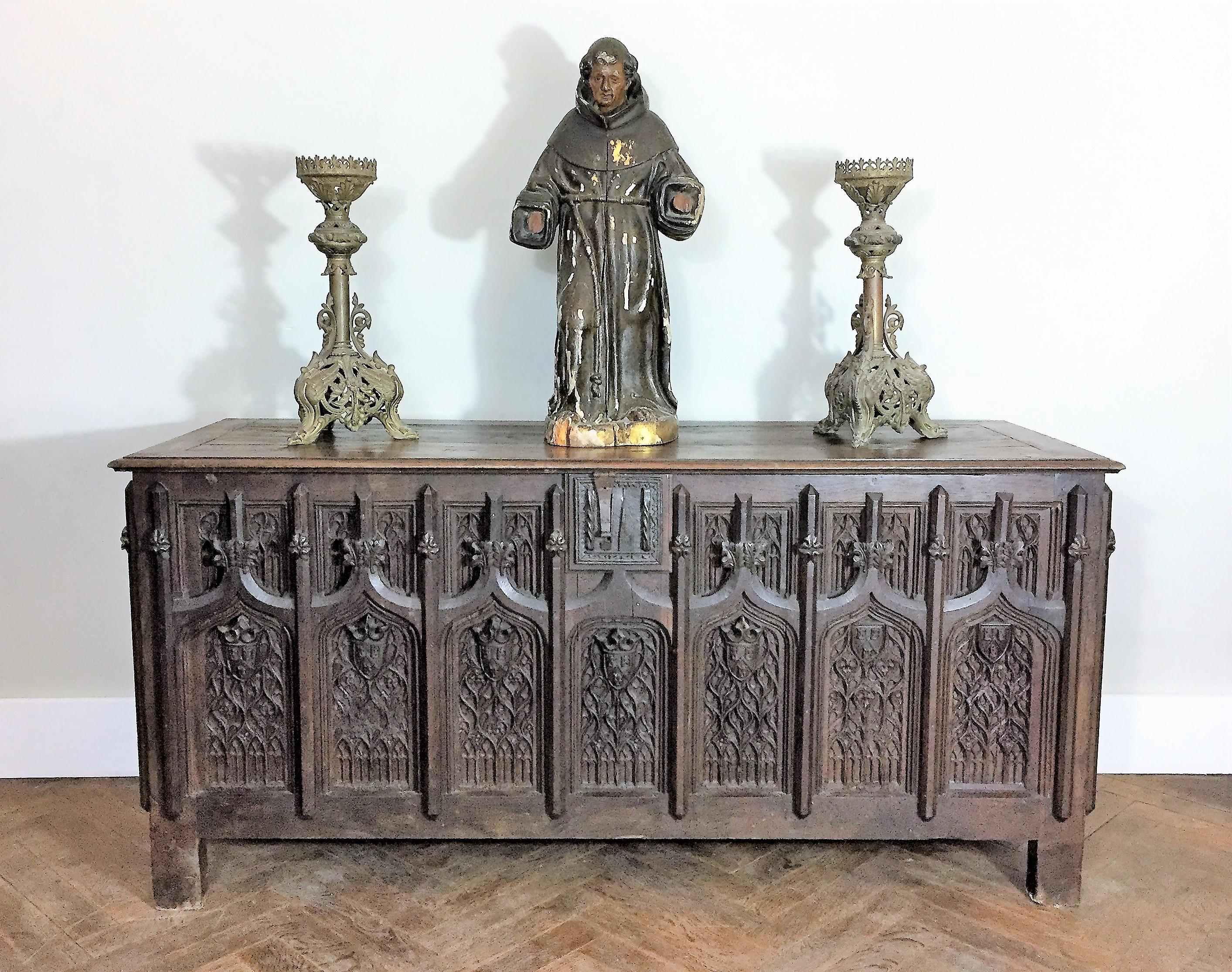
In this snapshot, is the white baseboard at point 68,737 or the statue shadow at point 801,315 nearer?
the statue shadow at point 801,315

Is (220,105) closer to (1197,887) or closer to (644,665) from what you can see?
(644,665)

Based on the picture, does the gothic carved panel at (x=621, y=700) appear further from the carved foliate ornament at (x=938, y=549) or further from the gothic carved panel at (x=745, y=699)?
the carved foliate ornament at (x=938, y=549)

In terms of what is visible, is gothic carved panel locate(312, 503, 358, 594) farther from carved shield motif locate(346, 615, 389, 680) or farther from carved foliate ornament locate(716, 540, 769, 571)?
carved foliate ornament locate(716, 540, 769, 571)

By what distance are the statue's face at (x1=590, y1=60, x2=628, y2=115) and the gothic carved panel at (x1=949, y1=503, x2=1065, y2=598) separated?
1.20 meters

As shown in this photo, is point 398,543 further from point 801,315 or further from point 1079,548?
point 1079,548

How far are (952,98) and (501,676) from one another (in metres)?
1.94

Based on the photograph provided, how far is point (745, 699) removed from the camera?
2.59m

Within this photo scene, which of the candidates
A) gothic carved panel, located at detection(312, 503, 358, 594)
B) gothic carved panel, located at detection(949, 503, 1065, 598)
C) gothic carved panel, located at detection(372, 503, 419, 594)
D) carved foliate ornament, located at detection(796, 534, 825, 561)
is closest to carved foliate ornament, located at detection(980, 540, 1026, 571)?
gothic carved panel, located at detection(949, 503, 1065, 598)

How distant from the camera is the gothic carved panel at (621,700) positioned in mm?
2561

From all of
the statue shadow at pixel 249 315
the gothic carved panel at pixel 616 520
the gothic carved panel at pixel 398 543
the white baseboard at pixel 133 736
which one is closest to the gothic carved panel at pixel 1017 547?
the gothic carved panel at pixel 616 520

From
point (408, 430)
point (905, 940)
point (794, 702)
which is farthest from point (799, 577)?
point (408, 430)

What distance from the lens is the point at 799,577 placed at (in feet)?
8.31

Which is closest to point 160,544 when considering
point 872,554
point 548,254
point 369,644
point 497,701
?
point 369,644

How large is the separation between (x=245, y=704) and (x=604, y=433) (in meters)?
1.02
